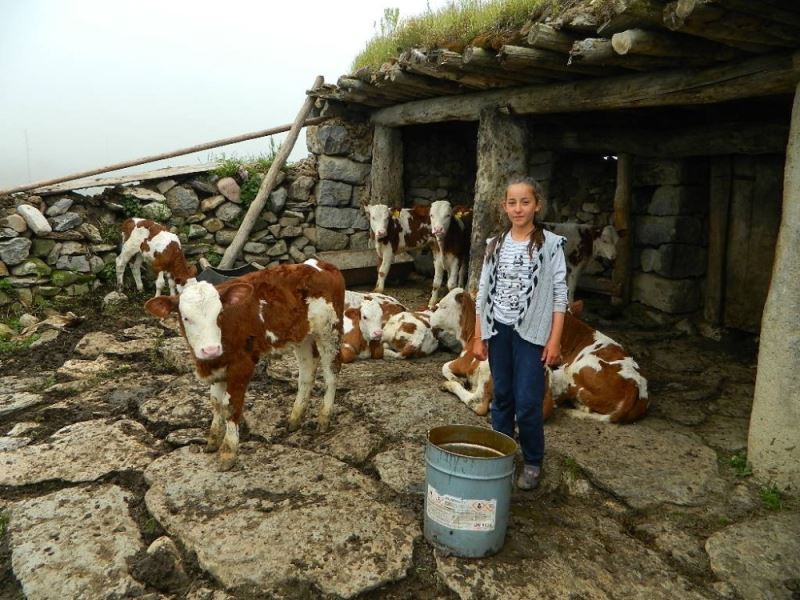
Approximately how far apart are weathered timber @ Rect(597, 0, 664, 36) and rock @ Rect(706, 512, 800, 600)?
3121 mm

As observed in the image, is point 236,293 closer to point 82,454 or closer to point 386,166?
point 82,454

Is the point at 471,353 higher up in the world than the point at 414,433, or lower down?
higher up

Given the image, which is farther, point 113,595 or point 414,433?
point 414,433

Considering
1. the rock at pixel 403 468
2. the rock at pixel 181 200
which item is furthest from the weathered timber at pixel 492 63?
the rock at pixel 181 200

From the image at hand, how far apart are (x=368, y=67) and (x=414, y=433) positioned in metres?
5.34

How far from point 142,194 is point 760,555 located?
8530mm

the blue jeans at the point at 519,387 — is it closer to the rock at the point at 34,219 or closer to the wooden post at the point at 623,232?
the wooden post at the point at 623,232

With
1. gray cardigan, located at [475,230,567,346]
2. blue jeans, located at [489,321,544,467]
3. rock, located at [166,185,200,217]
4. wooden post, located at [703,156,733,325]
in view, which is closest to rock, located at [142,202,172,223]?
rock, located at [166,185,200,217]

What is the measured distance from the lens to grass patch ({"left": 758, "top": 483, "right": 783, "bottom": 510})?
12.2 feet

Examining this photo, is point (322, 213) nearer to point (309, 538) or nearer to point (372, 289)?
point (372, 289)

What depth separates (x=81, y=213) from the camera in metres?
8.40

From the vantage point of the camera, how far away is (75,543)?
10.4 feet

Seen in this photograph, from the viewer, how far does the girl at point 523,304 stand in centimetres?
334

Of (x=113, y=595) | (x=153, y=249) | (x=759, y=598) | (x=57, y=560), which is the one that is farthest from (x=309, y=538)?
(x=153, y=249)
